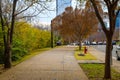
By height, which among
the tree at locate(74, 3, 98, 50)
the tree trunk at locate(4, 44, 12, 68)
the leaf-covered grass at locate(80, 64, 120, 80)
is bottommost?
the leaf-covered grass at locate(80, 64, 120, 80)

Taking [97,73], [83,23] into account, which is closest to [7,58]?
[97,73]

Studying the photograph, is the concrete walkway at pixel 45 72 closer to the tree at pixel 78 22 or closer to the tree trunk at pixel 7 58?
the tree trunk at pixel 7 58

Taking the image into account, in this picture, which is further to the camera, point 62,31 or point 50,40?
point 50,40

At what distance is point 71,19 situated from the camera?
50.5m

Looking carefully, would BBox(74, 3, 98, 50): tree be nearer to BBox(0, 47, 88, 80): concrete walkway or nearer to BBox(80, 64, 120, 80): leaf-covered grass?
BBox(0, 47, 88, 80): concrete walkway

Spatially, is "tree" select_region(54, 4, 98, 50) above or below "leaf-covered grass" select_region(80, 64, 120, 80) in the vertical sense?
above

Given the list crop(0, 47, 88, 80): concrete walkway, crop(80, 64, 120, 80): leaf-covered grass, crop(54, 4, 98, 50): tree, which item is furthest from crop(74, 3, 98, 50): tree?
crop(80, 64, 120, 80): leaf-covered grass

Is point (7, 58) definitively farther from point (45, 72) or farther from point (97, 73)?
point (97, 73)

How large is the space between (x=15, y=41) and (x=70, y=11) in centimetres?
2620

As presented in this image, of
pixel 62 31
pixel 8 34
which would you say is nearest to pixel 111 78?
pixel 8 34

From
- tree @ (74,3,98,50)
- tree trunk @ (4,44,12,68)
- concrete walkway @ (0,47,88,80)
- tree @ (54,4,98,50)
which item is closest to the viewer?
concrete walkway @ (0,47,88,80)

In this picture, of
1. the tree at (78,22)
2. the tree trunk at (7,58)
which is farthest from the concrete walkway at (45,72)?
the tree at (78,22)

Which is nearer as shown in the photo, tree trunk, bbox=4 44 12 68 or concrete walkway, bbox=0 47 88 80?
concrete walkway, bbox=0 47 88 80

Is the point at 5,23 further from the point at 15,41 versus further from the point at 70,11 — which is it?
the point at 70,11
